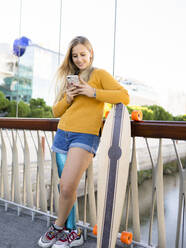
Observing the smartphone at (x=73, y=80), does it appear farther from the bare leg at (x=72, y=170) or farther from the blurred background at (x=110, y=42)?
the blurred background at (x=110, y=42)

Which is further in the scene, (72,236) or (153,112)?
(153,112)

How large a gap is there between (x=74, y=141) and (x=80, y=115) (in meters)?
0.14

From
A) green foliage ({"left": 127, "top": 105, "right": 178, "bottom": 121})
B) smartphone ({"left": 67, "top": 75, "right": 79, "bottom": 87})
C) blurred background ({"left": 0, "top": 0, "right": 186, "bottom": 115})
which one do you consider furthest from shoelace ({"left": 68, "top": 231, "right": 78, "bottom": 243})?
green foliage ({"left": 127, "top": 105, "right": 178, "bottom": 121})

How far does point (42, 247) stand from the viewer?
148cm

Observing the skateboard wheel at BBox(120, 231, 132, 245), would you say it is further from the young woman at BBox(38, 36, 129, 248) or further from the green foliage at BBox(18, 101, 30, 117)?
the green foliage at BBox(18, 101, 30, 117)

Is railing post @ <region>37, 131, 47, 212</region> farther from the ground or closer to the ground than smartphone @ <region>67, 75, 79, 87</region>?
closer to the ground

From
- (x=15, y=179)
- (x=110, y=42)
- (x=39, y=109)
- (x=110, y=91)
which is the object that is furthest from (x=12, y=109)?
(x=110, y=91)

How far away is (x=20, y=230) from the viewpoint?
5.65 ft

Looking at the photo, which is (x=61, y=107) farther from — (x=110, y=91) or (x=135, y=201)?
(x=135, y=201)

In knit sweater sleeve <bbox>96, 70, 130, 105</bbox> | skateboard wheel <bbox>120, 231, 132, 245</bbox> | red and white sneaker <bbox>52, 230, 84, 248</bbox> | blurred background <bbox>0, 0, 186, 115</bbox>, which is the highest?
blurred background <bbox>0, 0, 186, 115</bbox>

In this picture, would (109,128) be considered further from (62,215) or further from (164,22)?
(164,22)

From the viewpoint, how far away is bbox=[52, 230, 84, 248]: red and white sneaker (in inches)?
56.6

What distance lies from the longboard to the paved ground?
31cm

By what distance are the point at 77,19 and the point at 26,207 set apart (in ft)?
27.5
